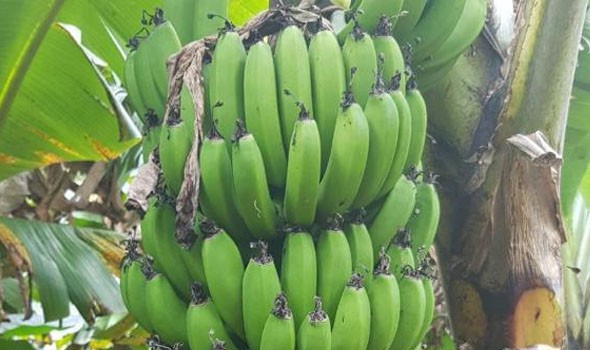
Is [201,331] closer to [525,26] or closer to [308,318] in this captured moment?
[308,318]

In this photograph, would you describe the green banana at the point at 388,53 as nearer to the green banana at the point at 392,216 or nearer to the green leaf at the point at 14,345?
the green banana at the point at 392,216

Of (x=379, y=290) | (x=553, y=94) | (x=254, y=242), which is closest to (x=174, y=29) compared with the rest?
(x=254, y=242)

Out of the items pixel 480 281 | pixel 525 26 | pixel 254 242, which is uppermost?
pixel 525 26

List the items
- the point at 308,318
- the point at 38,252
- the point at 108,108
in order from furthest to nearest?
the point at 108,108
the point at 38,252
the point at 308,318

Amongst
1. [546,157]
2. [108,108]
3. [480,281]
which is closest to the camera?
[546,157]

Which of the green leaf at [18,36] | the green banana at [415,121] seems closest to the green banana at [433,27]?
the green banana at [415,121]

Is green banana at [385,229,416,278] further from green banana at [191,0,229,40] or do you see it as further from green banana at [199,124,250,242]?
green banana at [191,0,229,40]

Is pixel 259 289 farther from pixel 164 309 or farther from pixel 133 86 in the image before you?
pixel 133 86
